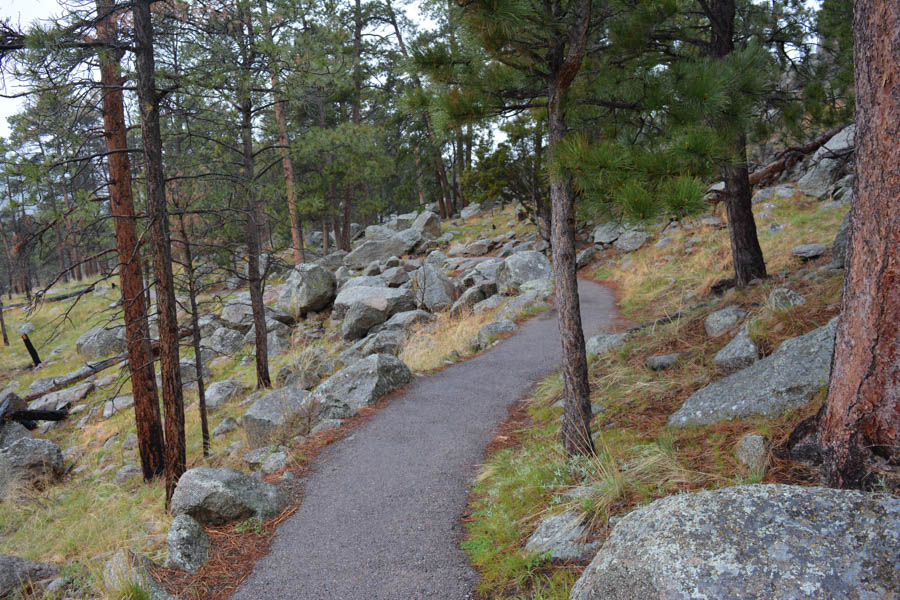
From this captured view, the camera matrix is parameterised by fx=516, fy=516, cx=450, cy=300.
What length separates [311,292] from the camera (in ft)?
58.7

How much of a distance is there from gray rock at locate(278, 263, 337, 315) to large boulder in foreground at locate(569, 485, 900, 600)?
16.3 m

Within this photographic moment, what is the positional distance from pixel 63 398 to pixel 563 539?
58.5 feet

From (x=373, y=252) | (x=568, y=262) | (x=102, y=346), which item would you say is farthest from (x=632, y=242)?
(x=102, y=346)

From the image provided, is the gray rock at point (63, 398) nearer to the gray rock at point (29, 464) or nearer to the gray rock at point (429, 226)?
the gray rock at point (29, 464)


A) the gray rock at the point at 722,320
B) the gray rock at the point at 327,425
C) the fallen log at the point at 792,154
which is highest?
the fallen log at the point at 792,154

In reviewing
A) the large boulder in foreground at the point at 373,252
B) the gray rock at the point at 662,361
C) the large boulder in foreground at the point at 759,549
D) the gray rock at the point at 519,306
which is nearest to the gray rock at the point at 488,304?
the gray rock at the point at 519,306

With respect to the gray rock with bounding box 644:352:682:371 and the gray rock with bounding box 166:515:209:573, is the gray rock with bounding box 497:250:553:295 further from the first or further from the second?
the gray rock with bounding box 166:515:209:573

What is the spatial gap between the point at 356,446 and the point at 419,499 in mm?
1636

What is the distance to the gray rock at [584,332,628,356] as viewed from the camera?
25.9 ft

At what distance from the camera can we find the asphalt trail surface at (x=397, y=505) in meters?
3.65

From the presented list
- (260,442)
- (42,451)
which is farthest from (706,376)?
(42,451)

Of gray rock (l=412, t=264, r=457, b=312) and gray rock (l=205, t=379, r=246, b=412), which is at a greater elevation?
gray rock (l=412, t=264, r=457, b=312)

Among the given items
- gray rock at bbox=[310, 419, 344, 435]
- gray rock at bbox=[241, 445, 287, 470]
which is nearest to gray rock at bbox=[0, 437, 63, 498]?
gray rock at bbox=[241, 445, 287, 470]

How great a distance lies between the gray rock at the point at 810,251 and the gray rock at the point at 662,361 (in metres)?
4.37
